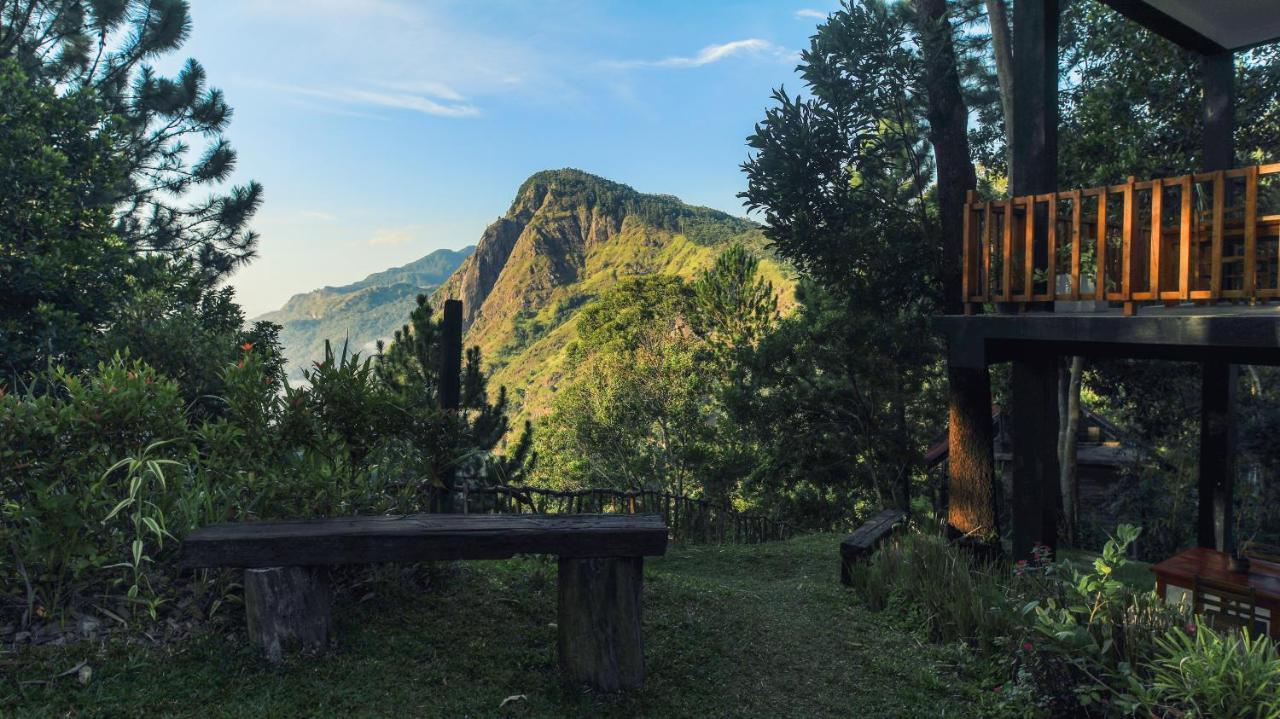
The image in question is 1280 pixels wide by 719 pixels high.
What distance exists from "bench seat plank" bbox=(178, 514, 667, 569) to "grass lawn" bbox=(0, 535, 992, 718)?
0.54 m

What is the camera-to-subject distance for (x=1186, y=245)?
464 cm

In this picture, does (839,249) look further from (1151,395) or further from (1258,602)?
(1151,395)

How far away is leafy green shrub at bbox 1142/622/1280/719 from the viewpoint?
291cm

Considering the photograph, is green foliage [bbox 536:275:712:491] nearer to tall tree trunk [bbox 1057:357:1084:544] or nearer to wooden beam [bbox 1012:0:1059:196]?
tall tree trunk [bbox 1057:357:1084:544]

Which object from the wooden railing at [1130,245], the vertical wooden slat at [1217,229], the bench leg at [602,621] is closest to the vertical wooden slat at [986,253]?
the wooden railing at [1130,245]

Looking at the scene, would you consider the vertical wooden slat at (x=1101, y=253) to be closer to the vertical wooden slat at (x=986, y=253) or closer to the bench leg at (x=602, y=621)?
the vertical wooden slat at (x=986, y=253)

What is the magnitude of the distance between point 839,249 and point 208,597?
816cm

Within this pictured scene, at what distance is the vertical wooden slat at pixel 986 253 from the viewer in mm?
5672

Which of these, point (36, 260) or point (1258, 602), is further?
point (36, 260)

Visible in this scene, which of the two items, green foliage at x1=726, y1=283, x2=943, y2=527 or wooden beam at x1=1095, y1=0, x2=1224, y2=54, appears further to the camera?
green foliage at x1=726, y1=283, x2=943, y2=527

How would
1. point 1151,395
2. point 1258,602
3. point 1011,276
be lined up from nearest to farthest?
1. point 1258,602
2. point 1011,276
3. point 1151,395

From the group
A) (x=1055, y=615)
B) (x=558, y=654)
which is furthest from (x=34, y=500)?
(x=1055, y=615)

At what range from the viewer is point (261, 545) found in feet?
10.1

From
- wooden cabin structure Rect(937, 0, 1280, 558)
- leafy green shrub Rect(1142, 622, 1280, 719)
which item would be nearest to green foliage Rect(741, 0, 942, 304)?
wooden cabin structure Rect(937, 0, 1280, 558)
